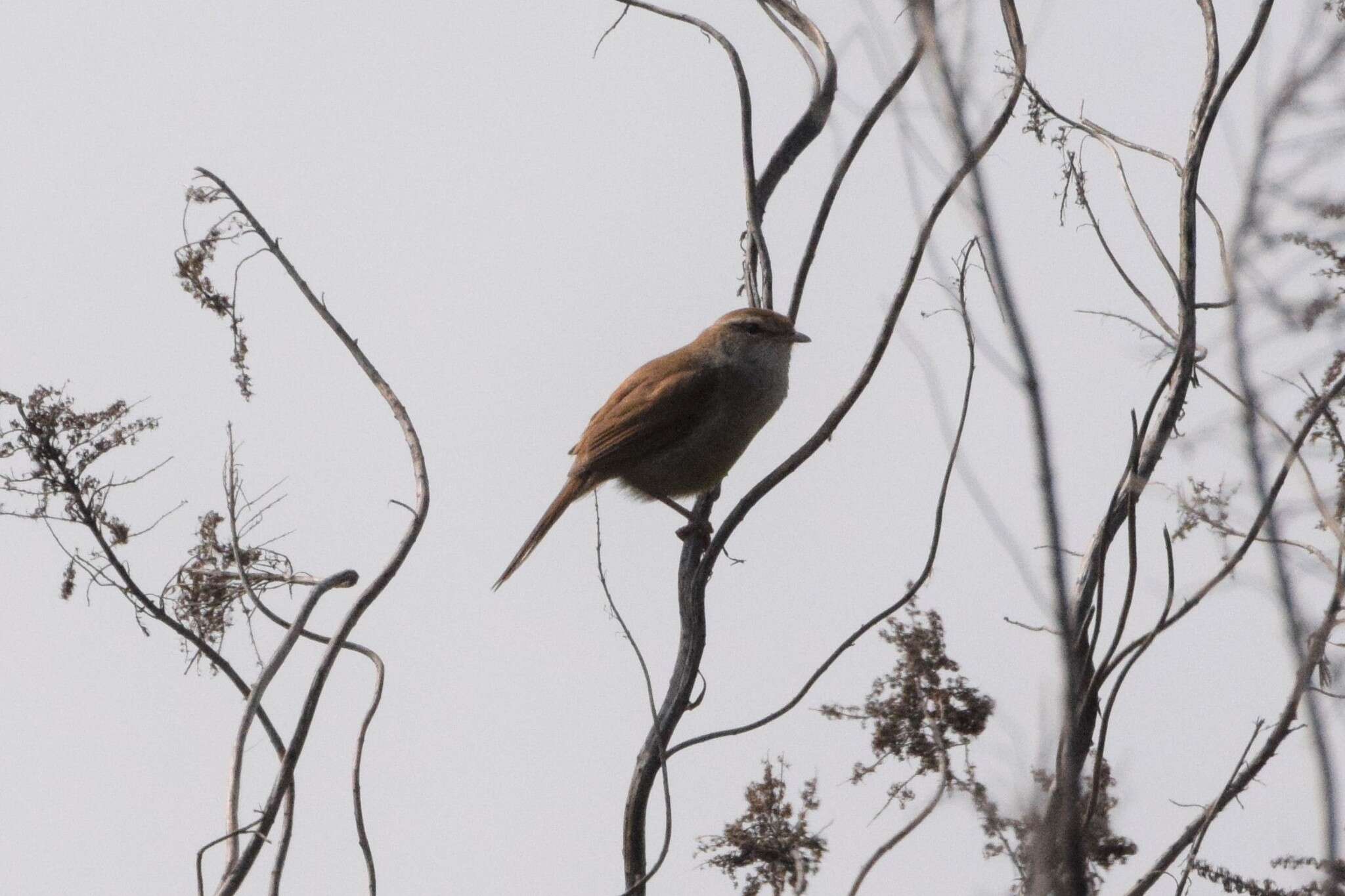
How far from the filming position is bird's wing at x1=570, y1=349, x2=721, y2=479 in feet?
18.2

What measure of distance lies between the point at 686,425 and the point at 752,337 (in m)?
0.56

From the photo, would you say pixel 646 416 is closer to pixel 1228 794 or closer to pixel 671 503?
pixel 671 503

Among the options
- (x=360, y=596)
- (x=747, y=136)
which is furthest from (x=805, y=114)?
(x=360, y=596)

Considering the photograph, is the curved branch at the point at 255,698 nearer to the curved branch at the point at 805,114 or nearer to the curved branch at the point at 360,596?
the curved branch at the point at 360,596

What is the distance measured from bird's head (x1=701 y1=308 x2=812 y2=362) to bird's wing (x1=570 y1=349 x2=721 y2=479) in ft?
0.60

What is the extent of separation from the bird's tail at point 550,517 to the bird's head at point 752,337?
0.76 meters

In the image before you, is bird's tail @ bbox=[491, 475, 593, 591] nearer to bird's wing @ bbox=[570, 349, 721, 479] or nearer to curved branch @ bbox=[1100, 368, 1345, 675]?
bird's wing @ bbox=[570, 349, 721, 479]

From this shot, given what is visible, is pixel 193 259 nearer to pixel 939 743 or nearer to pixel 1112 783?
pixel 939 743

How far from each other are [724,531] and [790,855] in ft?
2.23

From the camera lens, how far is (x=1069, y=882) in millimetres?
1200

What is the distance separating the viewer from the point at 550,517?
5426 millimetres

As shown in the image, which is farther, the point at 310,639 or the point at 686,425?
the point at 686,425

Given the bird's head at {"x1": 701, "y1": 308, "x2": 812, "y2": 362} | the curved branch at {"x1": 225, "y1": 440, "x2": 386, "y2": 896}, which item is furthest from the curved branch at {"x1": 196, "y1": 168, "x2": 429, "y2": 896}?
the bird's head at {"x1": 701, "y1": 308, "x2": 812, "y2": 362}

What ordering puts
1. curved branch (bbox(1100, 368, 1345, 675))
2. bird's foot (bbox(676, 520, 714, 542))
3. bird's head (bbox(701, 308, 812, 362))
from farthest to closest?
1. bird's head (bbox(701, 308, 812, 362))
2. bird's foot (bbox(676, 520, 714, 542))
3. curved branch (bbox(1100, 368, 1345, 675))
